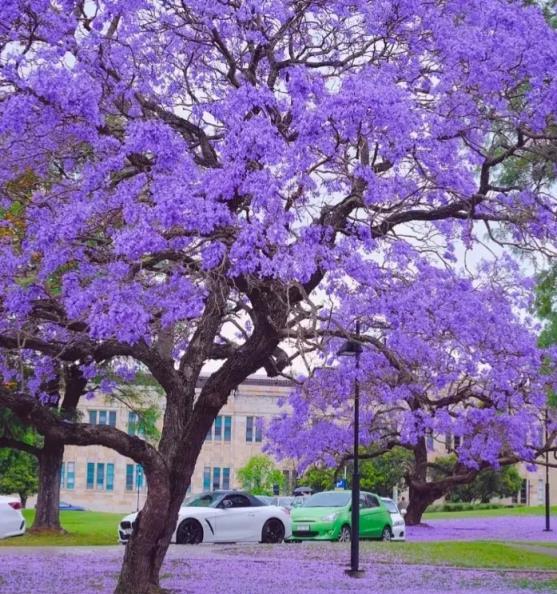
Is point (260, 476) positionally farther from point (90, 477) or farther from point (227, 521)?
point (227, 521)

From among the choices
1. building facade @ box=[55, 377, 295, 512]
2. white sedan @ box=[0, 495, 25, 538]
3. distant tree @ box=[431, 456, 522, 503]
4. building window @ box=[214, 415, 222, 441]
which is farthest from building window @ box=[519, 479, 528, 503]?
white sedan @ box=[0, 495, 25, 538]

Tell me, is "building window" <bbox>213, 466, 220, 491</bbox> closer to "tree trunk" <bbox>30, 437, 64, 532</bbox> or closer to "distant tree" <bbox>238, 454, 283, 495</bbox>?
"distant tree" <bbox>238, 454, 283, 495</bbox>

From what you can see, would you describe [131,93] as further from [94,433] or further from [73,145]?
[94,433]

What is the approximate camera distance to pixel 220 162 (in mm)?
14352

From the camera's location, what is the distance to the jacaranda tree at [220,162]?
1346 cm

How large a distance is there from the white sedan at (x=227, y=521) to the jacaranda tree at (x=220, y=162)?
1275cm

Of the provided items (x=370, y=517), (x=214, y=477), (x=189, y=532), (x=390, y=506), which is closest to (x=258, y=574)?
(x=189, y=532)

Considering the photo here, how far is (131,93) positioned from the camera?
15.1 m

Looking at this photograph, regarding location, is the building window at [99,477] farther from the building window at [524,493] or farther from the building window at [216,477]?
the building window at [524,493]

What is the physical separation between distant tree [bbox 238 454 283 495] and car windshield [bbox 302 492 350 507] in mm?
45415

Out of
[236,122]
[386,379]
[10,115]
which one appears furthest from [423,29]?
[386,379]

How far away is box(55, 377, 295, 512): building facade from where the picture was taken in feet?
280

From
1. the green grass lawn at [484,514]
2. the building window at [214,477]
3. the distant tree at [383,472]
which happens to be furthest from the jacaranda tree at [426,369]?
the building window at [214,477]

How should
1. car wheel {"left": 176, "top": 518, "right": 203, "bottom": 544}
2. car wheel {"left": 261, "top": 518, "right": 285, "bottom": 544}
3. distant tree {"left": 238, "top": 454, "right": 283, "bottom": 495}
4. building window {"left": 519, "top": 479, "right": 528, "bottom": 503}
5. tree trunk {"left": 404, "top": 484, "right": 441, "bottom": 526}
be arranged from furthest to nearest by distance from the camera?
building window {"left": 519, "top": 479, "right": 528, "bottom": 503}
distant tree {"left": 238, "top": 454, "right": 283, "bottom": 495}
tree trunk {"left": 404, "top": 484, "right": 441, "bottom": 526}
car wheel {"left": 261, "top": 518, "right": 285, "bottom": 544}
car wheel {"left": 176, "top": 518, "right": 203, "bottom": 544}
